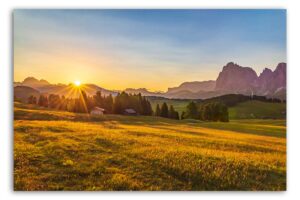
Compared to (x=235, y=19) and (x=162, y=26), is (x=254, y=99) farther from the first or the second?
(x=162, y=26)

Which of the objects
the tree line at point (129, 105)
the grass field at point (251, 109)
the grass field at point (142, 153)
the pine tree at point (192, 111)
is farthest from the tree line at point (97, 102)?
the pine tree at point (192, 111)

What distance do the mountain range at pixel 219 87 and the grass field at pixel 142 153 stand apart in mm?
382

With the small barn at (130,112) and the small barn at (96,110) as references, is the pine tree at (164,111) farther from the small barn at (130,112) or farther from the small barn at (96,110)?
the small barn at (96,110)

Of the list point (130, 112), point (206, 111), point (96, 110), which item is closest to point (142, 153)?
point (130, 112)

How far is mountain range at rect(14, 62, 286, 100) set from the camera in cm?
635

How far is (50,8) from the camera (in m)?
6.33

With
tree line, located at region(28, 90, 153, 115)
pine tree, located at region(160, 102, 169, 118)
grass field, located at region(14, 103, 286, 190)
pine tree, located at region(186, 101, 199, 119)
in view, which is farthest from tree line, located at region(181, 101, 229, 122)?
tree line, located at region(28, 90, 153, 115)

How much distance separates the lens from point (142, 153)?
6230 mm

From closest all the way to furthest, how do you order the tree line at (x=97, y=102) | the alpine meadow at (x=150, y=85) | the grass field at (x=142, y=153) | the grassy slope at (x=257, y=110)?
1. the grass field at (x=142, y=153)
2. the alpine meadow at (x=150, y=85)
3. the grassy slope at (x=257, y=110)
4. the tree line at (x=97, y=102)

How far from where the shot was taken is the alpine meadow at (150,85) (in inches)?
248

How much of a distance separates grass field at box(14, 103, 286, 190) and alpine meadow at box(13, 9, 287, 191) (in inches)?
0.7
